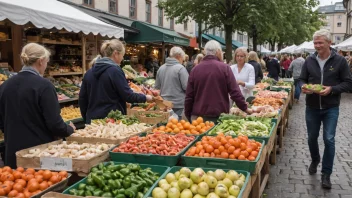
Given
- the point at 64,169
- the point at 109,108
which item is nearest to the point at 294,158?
the point at 109,108

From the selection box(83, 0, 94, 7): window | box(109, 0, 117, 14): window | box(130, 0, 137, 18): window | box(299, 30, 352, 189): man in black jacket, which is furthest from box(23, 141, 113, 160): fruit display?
box(130, 0, 137, 18): window

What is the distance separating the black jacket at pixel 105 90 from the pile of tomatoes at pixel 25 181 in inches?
73.4

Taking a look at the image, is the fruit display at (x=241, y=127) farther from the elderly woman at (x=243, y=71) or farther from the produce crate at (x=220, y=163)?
the elderly woman at (x=243, y=71)

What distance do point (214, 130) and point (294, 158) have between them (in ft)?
10.3

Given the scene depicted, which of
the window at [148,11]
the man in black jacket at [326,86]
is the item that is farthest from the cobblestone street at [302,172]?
the window at [148,11]

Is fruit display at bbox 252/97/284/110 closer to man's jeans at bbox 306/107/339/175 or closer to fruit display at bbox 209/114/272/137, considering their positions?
man's jeans at bbox 306/107/339/175

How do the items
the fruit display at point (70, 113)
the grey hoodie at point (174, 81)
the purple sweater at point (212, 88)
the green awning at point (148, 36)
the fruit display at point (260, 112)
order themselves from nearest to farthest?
1. the purple sweater at point (212, 88)
2. the fruit display at point (260, 112)
3. the grey hoodie at point (174, 81)
4. the fruit display at point (70, 113)
5. the green awning at point (148, 36)

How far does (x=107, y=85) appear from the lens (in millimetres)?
5043

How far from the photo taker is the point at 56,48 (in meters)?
11.1

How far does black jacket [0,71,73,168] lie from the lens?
367cm

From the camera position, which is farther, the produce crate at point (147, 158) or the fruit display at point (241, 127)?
the fruit display at point (241, 127)

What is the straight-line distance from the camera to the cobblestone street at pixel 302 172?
5422 mm

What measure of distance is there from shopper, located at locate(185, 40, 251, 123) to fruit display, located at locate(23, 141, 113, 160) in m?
1.83

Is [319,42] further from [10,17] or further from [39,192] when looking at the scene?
[10,17]
